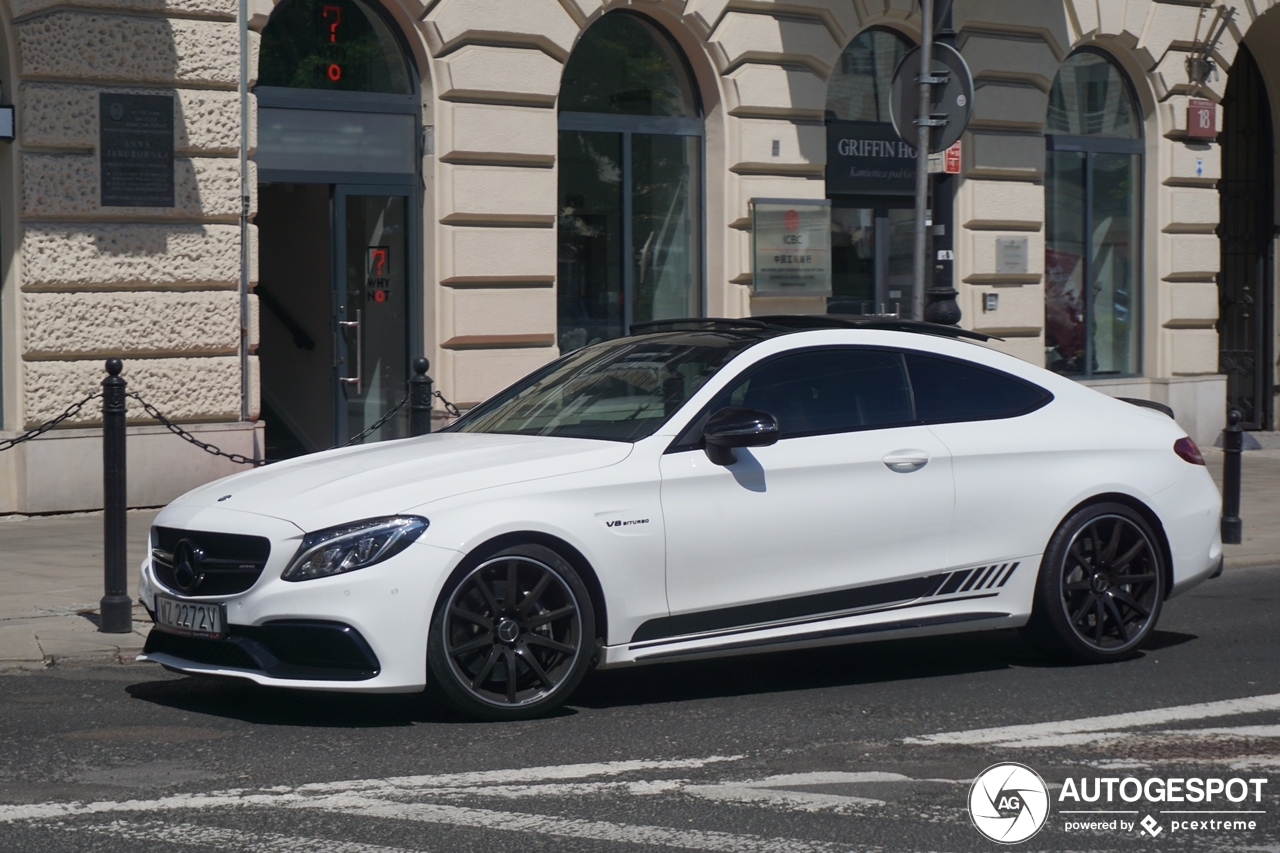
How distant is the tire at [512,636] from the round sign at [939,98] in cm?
555

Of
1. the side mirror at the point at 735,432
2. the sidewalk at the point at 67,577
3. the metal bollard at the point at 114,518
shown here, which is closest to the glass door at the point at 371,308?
the sidewalk at the point at 67,577

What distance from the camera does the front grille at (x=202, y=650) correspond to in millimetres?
5949

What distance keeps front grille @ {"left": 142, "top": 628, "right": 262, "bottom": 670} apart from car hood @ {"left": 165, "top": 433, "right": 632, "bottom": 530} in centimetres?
44

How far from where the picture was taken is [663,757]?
5500 mm

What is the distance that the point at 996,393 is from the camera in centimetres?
732

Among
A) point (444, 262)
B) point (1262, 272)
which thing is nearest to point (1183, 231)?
point (1262, 272)

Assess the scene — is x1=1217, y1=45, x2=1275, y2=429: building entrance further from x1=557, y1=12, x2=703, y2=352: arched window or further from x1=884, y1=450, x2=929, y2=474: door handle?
x1=884, y1=450, x2=929, y2=474: door handle

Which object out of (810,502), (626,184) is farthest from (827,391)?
(626,184)

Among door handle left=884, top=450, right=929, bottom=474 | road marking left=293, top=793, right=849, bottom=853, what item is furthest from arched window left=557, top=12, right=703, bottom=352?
road marking left=293, top=793, right=849, bottom=853

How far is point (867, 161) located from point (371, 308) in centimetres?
516

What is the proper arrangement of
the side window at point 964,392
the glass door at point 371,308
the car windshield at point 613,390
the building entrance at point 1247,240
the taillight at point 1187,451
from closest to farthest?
the car windshield at point 613,390 → the side window at point 964,392 → the taillight at point 1187,451 → the glass door at point 371,308 → the building entrance at point 1247,240

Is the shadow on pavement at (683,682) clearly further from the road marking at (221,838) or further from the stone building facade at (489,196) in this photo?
the stone building facade at (489,196)

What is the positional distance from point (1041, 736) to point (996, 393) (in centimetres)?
191

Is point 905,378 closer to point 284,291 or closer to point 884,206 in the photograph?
point 284,291
